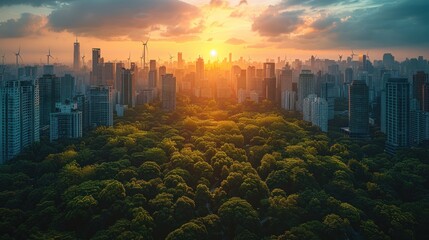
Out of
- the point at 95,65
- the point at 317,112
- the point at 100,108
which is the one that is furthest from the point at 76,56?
the point at 317,112

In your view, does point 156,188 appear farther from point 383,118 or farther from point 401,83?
point 383,118

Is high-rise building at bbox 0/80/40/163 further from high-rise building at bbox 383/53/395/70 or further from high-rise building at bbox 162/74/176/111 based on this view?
high-rise building at bbox 383/53/395/70

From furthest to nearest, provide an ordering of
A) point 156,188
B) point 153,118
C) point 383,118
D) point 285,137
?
point 153,118 → point 383,118 → point 285,137 → point 156,188

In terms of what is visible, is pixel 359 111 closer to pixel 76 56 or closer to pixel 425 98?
pixel 425 98

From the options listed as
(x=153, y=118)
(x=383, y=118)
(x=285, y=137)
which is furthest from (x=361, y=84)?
(x=153, y=118)

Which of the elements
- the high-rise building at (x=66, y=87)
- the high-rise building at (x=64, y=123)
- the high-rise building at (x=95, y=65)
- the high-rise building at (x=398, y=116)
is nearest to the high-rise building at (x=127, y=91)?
the high-rise building at (x=66, y=87)

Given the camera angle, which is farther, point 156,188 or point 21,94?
point 21,94
